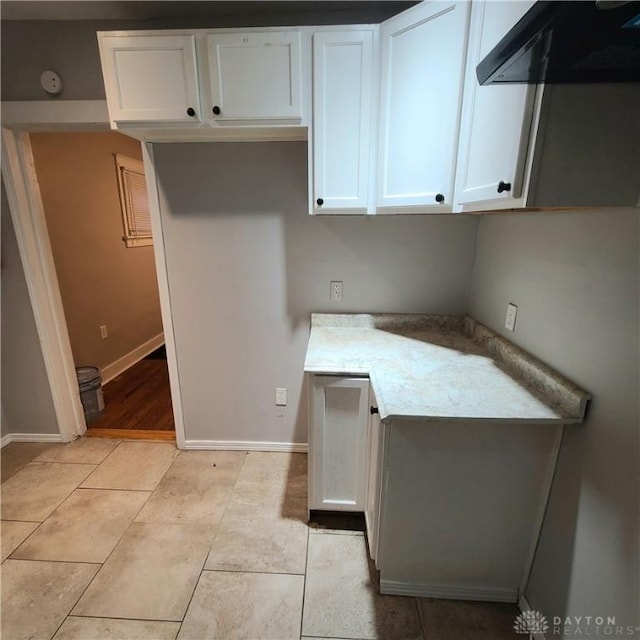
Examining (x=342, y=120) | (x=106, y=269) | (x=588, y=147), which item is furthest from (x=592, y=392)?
(x=106, y=269)

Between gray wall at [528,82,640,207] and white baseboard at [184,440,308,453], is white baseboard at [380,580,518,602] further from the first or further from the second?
gray wall at [528,82,640,207]

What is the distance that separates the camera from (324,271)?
1.93 m

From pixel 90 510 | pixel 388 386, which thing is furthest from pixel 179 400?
pixel 388 386

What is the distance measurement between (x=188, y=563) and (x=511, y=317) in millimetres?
1822

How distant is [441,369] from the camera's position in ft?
4.55

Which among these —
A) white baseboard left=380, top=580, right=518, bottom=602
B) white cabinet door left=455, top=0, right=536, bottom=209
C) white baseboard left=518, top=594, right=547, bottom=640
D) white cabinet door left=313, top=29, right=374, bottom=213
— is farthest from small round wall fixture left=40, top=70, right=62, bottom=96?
white baseboard left=518, top=594, right=547, bottom=640

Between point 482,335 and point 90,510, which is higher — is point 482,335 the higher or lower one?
the higher one

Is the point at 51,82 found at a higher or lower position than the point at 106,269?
higher

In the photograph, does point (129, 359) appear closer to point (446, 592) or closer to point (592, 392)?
point (446, 592)

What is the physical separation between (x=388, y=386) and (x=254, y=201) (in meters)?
1.28

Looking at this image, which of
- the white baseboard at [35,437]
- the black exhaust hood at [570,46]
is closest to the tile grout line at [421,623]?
the black exhaust hood at [570,46]

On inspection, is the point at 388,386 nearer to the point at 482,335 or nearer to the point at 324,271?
the point at 482,335

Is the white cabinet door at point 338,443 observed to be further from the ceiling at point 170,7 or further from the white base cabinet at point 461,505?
the ceiling at point 170,7

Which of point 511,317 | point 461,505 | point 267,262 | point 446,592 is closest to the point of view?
point 461,505
